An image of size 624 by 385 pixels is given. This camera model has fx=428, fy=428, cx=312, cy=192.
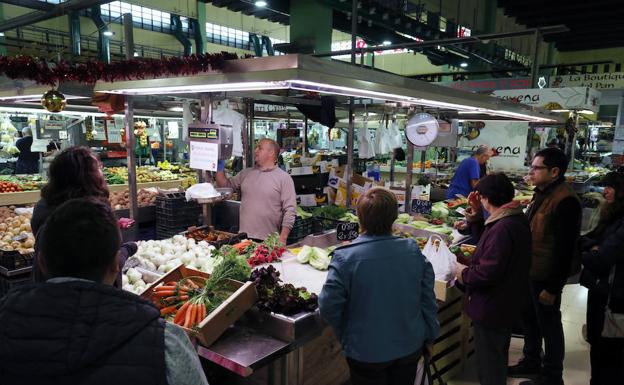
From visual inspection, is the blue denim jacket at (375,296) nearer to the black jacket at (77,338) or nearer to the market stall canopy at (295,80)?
the market stall canopy at (295,80)

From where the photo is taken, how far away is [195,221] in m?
5.32

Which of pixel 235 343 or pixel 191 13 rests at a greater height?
pixel 191 13

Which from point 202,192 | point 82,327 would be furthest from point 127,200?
point 82,327

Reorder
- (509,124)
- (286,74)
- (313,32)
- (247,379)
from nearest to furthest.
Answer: (286,74) → (247,379) → (509,124) → (313,32)

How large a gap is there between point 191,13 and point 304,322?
1848 cm

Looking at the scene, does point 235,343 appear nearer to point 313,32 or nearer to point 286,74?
point 286,74

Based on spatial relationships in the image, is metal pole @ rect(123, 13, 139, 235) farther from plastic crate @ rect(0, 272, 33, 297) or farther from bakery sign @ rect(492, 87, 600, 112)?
bakery sign @ rect(492, 87, 600, 112)

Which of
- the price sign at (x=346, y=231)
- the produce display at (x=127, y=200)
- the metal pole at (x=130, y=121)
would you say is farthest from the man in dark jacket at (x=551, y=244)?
the produce display at (x=127, y=200)

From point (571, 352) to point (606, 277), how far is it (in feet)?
5.50

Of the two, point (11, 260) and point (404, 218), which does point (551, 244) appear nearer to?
point (404, 218)

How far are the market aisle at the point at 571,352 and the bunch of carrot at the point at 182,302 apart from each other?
2.62m

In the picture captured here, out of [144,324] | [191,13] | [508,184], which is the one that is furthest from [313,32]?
[191,13]

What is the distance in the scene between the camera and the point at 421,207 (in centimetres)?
588

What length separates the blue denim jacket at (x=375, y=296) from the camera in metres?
2.27
